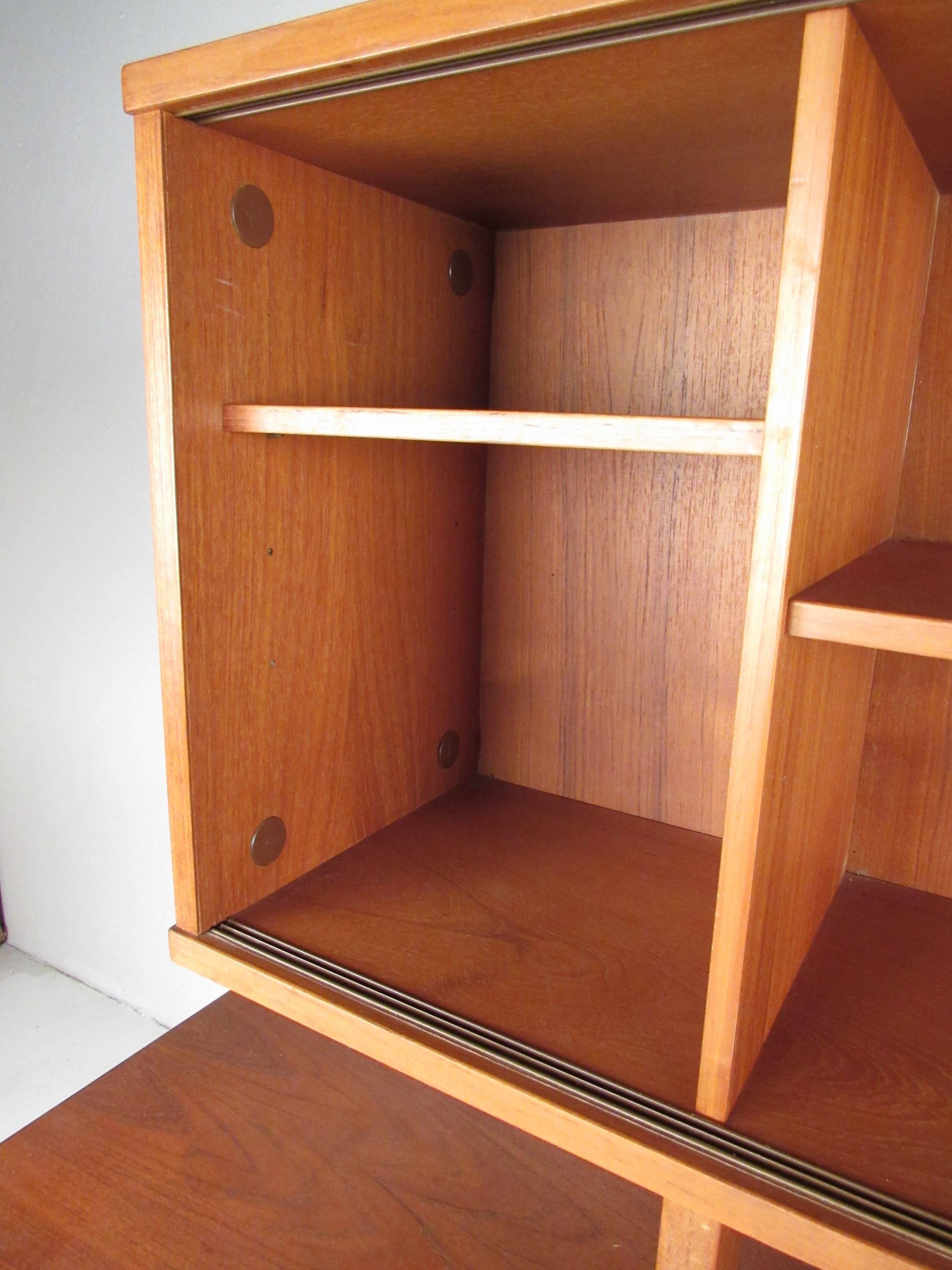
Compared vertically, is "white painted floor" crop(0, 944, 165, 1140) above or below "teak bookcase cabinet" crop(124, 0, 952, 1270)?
below

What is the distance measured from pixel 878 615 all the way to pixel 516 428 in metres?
0.21

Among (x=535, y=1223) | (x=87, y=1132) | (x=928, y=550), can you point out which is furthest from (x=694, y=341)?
(x=87, y=1132)

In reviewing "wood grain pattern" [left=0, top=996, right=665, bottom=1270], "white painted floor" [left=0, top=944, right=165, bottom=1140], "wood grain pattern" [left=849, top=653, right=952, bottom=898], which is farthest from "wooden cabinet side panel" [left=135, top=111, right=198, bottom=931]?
"white painted floor" [left=0, top=944, right=165, bottom=1140]

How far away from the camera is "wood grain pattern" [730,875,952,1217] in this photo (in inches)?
19.3

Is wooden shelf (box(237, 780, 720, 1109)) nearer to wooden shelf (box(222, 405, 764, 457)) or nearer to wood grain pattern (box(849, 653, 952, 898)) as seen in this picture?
wood grain pattern (box(849, 653, 952, 898))

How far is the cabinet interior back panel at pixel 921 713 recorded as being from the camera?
2.27 ft

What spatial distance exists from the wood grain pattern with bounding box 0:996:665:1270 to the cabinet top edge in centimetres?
87

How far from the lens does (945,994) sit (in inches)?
25.0

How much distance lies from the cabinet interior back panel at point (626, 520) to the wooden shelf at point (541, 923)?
7 centimetres

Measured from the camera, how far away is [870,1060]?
0.56 metres

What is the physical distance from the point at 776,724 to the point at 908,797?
37 cm

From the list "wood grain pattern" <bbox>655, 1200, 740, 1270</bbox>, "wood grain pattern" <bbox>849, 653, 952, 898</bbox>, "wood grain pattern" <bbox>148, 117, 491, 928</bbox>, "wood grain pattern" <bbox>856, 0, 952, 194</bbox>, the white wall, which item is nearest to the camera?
"wood grain pattern" <bbox>856, 0, 952, 194</bbox>

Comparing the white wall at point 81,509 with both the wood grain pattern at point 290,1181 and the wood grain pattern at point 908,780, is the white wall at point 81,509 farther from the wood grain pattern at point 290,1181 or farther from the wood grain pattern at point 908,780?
the wood grain pattern at point 908,780

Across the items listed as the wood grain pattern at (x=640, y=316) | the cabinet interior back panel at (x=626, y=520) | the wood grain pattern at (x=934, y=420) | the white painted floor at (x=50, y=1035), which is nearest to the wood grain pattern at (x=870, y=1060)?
the cabinet interior back panel at (x=626, y=520)
